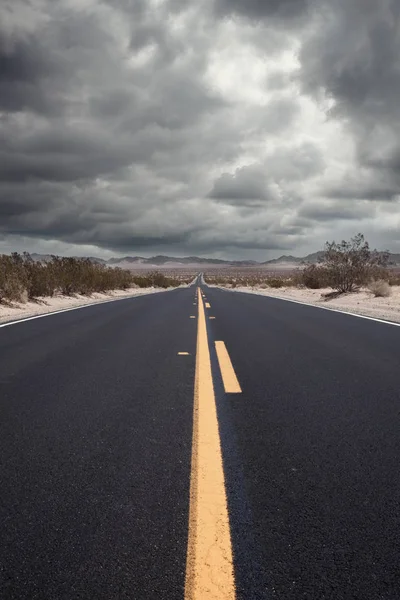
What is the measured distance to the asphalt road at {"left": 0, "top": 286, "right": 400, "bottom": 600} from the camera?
74.7 inches

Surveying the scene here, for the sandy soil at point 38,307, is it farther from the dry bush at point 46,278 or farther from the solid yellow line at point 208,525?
the solid yellow line at point 208,525

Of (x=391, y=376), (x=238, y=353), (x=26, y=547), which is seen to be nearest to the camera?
(x=26, y=547)

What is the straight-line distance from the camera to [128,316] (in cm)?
1361

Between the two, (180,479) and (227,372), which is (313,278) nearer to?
(227,372)

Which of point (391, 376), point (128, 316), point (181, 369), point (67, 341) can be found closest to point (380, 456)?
point (391, 376)

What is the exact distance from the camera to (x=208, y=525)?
2.25 meters

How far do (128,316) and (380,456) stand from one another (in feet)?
36.2

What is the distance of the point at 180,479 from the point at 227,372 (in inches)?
124

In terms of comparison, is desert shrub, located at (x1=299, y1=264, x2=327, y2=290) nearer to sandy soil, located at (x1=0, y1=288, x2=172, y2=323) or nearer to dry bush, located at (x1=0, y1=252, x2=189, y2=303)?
dry bush, located at (x1=0, y1=252, x2=189, y2=303)

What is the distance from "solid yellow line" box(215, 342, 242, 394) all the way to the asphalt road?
11cm

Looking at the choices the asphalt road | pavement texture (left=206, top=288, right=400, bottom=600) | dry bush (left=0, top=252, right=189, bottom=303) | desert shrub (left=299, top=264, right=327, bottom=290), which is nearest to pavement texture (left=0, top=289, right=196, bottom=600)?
the asphalt road

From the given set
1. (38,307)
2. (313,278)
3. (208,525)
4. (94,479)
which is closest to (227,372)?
(94,479)

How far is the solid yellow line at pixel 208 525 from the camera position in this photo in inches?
71.8

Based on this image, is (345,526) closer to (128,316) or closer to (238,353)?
(238,353)
